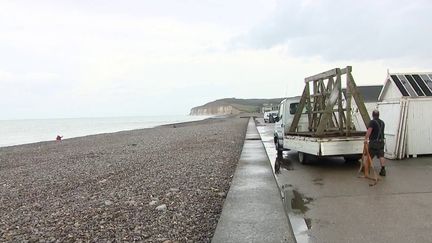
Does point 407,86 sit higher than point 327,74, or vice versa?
point 327,74

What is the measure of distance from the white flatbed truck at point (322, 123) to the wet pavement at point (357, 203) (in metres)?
0.65

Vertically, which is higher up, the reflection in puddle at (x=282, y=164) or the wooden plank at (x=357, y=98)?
the wooden plank at (x=357, y=98)

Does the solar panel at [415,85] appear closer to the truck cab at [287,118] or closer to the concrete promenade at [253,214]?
the truck cab at [287,118]

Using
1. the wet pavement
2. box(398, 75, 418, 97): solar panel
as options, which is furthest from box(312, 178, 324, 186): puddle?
box(398, 75, 418, 97): solar panel

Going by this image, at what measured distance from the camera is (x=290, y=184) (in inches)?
376

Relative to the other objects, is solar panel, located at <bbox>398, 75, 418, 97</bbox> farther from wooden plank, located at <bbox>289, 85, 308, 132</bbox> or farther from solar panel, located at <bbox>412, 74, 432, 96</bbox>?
wooden plank, located at <bbox>289, 85, 308, 132</bbox>

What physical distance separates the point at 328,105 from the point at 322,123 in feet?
1.79

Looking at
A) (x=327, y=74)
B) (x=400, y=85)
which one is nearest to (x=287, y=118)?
(x=327, y=74)

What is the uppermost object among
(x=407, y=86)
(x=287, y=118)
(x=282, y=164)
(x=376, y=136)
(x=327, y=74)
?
(x=327, y=74)

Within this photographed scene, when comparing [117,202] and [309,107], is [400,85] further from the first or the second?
[117,202]

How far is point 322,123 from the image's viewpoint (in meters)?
12.3

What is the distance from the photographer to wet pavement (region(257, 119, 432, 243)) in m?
5.62

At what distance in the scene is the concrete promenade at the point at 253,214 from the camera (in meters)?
5.26

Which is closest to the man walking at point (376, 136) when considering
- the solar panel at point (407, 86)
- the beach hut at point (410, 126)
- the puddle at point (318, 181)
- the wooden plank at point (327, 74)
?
the puddle at point (318, 181)
